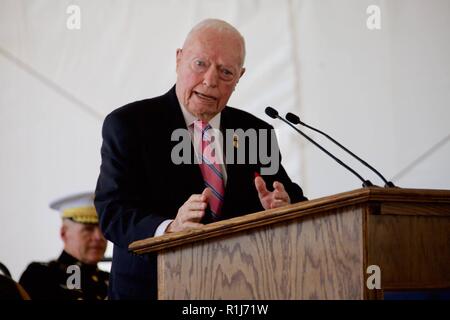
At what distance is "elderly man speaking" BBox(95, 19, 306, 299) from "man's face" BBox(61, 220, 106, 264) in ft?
4.37

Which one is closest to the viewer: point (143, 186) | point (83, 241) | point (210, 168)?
point (143, 186)

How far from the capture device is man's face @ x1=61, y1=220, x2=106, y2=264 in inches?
164

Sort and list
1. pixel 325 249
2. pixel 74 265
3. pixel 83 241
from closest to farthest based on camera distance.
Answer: pixel 325 249
pixel 74 265
pixel 83 241

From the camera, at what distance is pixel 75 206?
13.6 feet

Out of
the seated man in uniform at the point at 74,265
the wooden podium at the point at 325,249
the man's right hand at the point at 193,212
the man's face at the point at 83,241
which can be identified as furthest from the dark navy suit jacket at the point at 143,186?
the man's face at the point at 83,241

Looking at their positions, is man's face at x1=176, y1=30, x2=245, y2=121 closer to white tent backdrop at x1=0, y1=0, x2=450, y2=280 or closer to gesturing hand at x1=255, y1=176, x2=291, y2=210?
gesturing hand at x1=255, y1=176, x2=291, y2=210

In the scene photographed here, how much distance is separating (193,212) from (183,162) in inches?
21.8

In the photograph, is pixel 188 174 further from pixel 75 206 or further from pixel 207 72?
pixel 75 206

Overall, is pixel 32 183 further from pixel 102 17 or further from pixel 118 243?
pixel 118 243

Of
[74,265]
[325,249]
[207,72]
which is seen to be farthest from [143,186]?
[74,265]

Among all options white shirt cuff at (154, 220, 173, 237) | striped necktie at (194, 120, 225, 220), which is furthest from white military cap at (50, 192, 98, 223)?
white shirt cuff at (154, 220, 173, 237)

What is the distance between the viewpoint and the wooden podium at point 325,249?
1979mm

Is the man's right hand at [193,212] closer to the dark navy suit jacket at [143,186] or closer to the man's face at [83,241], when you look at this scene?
the dark navy suit jacket at [143,186]

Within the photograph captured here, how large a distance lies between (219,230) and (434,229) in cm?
53
